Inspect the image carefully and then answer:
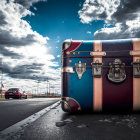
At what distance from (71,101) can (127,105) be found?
2.86 feet

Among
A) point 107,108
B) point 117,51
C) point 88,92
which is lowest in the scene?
point 107,108

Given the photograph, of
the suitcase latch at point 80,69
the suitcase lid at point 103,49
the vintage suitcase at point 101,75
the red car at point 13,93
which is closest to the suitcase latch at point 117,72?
the vintage suitcase at point 101,75

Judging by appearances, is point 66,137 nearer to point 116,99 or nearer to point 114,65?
point 116,99

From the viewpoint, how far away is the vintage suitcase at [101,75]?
2.70 m

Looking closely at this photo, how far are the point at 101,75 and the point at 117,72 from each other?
0.84 ft

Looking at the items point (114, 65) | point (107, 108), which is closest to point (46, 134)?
point (107, 108)

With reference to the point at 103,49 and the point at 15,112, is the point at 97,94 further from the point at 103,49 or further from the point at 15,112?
the point at 15,112

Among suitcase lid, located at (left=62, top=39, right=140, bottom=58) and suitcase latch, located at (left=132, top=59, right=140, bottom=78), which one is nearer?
suitcase latch, located at (left=132, top=59, right=140, bottom=78)

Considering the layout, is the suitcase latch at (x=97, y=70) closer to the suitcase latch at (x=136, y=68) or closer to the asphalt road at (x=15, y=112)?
the suitcase latch at (x=136, y=68)

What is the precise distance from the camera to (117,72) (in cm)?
275

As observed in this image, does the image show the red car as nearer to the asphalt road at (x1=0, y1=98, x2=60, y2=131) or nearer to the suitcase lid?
the asphalt road at (x1=0, y1=98, x2=60, y2=131)

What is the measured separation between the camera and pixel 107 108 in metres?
2.72

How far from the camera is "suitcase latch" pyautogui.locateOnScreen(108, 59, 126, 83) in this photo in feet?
8.98

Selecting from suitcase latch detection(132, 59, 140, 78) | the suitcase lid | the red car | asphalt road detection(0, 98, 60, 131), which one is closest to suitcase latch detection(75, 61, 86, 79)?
the suitcase lid
